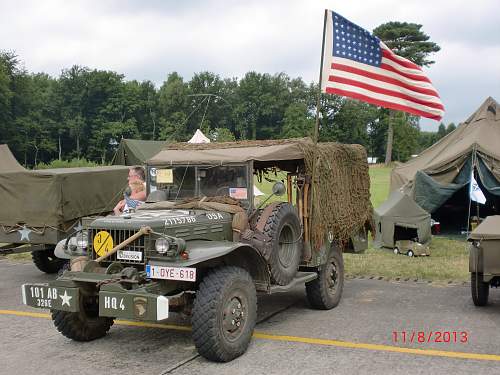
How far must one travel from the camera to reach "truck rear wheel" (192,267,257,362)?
480 centimetres

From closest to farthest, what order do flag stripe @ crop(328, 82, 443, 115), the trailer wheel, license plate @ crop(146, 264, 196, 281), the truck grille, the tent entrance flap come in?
license plate @ crop(146, 264, 196, 281) → the truck grille → flag stripe @ crop(328, 82, 443, 115) → the trailer wheel → the tent entrance flap

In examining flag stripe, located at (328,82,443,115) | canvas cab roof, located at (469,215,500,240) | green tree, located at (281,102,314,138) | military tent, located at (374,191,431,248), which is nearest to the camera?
canvas cab roof, located at (469,215,500,240)

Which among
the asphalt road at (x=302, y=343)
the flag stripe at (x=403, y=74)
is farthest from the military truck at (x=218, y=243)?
the flag stripe at (x=403, y=74)

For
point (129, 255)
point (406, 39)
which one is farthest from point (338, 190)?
point (406, 39)

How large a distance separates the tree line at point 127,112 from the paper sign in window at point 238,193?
52871 millimetres

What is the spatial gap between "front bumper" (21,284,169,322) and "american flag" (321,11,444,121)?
3.73m

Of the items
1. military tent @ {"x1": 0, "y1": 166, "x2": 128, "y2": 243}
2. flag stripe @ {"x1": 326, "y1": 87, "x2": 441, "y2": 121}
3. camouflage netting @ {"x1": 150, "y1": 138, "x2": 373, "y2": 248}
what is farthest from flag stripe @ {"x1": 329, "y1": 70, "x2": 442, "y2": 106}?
military tent @ {"x1": 0, "y1": 166, "x2": 128, "y2": 243}

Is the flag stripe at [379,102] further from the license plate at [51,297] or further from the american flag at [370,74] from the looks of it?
the license plate at [51,297]

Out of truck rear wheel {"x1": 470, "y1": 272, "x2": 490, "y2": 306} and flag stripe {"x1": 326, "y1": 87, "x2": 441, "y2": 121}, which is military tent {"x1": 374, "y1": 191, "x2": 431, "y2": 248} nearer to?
flag stripe {"x1": 326, "y1": 87, "x2": 441, "y2": 121}

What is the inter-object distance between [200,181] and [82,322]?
2050 mm

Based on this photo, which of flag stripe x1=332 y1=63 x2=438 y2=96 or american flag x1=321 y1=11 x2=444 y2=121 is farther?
flag stripe x1=332 y1=63 x2=438 y2=96

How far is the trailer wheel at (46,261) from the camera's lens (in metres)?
9.72

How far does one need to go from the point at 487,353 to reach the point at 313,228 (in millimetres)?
2339

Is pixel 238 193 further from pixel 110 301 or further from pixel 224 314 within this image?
pixel 110 301
